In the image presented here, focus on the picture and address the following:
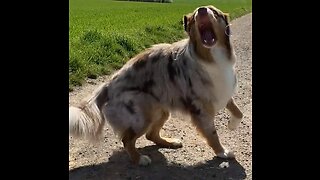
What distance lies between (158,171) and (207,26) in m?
1.56

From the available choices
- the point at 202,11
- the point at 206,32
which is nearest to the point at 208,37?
the point at 206,32

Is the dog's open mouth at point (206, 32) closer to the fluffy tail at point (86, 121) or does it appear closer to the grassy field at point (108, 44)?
the grassy field at point (108, 44)

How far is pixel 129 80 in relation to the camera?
18.1 feet

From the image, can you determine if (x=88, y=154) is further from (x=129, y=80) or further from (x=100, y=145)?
(x=129, y=80)

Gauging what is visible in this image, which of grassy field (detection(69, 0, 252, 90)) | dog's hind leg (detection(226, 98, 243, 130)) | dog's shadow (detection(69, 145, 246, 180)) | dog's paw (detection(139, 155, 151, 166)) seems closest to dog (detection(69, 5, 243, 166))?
dog's paw (detection(139, 155, 151, 166))

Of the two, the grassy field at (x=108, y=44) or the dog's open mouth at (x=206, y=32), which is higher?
the dog's open mouth at (x=206, y=32)

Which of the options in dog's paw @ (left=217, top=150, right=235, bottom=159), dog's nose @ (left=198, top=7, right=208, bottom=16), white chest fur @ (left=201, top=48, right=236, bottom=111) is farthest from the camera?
dog's paw @ (left=217, top=150, right=235, bottom=159)

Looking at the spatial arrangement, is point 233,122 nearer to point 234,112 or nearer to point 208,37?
point 234,112

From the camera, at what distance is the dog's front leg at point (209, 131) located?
5383 mm

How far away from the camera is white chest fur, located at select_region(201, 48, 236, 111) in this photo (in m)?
5.30

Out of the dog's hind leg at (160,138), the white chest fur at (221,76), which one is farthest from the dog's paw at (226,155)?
the dog's hind leg at (160,138)

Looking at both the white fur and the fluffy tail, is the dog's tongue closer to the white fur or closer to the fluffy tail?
the white fur
